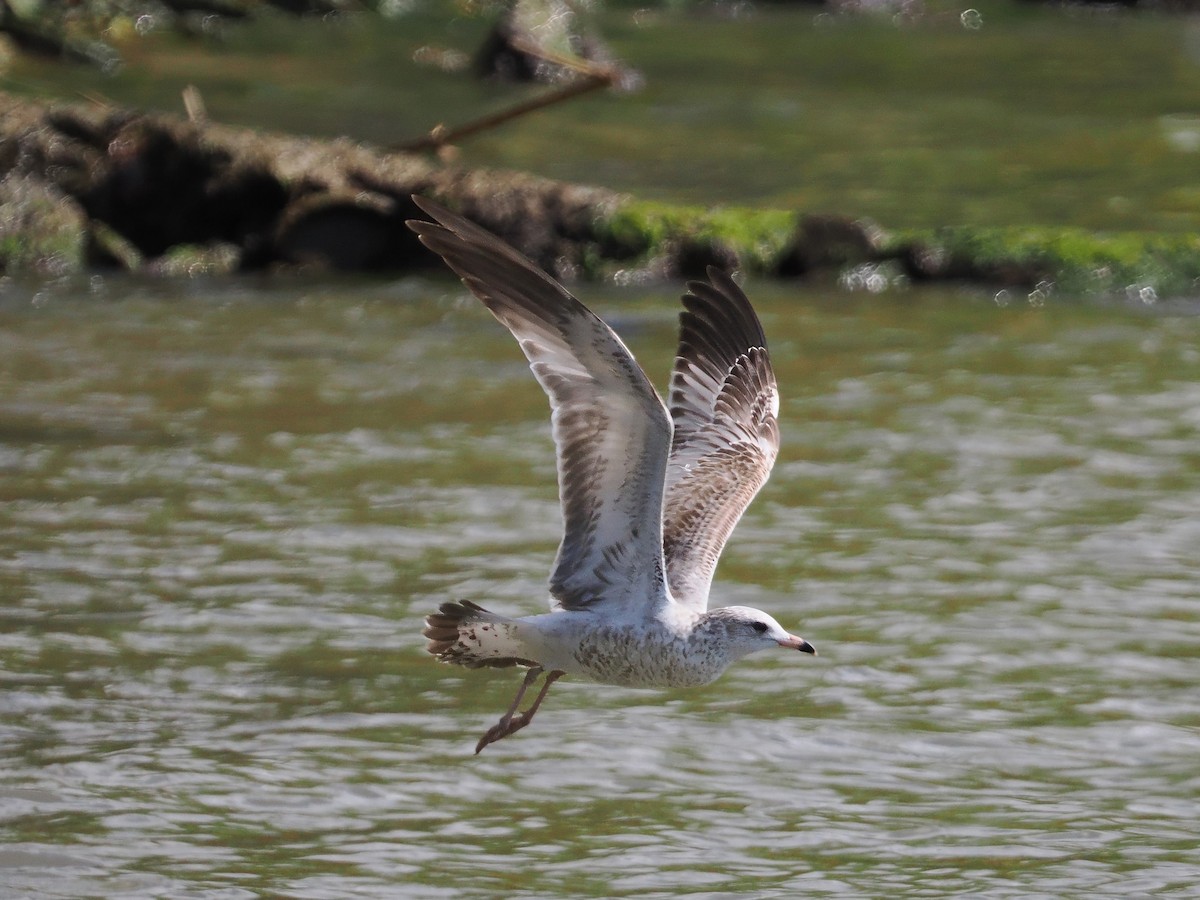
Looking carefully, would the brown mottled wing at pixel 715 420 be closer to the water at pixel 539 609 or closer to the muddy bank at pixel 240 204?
the water at pixel 539 609

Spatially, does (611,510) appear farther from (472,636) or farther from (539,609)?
(539,609)

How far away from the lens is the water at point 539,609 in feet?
24.2

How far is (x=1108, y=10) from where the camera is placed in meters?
30.2

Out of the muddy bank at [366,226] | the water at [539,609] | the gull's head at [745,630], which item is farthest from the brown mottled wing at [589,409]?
the muddy bank at [366,226]

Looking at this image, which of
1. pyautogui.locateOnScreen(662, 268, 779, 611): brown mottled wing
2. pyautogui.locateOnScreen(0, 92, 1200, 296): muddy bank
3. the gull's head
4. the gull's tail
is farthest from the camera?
pyautogui.locateOnScreen(0, 92, 1200, 296): muddy bank

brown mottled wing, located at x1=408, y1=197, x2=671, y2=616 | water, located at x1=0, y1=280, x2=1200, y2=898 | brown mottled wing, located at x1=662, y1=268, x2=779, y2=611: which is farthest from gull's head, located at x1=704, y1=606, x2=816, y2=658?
water, located at x1=0, y1=280, x2=1200, y2=898

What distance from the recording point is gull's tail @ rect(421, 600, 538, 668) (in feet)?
20.0

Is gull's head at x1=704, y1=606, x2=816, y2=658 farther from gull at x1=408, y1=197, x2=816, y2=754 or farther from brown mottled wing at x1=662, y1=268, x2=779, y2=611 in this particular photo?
brown mottled wing at x1=662, y1=268, x2=779, y2=611

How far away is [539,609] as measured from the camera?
30.7 ft

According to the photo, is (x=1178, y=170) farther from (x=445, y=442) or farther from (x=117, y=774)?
(x=117, y=774)

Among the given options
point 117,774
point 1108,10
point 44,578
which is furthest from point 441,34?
point 117,774

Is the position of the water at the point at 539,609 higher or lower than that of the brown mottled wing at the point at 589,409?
lower

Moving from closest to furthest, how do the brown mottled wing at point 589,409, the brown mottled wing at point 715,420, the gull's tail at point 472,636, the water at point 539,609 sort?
the brown mottled wing at point 589,409 < the gull's tail at point 472,636 < the brown mottled wing at point 715,420 < the water at point 539,609

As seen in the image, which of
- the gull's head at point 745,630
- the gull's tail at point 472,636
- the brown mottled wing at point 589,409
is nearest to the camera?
the brown mottled wing at point 589,409
